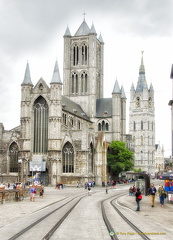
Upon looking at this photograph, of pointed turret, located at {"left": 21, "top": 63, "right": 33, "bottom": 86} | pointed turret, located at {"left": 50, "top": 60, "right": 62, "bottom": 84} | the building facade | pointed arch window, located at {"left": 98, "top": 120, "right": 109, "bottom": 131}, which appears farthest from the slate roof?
the building facade

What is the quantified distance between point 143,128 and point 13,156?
76.9 m

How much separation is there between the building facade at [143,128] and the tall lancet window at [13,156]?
239ft

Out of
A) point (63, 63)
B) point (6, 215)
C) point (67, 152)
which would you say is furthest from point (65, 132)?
point (6, 215)

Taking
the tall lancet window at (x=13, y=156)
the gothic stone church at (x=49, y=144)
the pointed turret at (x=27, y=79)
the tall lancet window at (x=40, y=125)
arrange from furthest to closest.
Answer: the pointed turret at (x=27, y=79) → the tall lancet window at (x=13, y=156) → the tall lancet window at (x=40, y=125) → the gothic stone church at (x=49, y=144)

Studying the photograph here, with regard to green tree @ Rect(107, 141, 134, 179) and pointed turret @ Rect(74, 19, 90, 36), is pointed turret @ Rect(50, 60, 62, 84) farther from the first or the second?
pointed turret @ Rect(74, 19, 90, 36)

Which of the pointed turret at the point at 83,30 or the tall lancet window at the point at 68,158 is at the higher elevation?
the pointed turret at the point at 83,30

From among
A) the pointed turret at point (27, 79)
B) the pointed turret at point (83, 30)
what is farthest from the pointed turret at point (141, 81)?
the pointed turret at point (27, 79)

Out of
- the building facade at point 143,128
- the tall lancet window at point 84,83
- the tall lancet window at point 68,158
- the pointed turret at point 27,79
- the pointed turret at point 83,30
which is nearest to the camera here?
the tall lancet window at point 68,158

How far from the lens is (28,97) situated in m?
71.7

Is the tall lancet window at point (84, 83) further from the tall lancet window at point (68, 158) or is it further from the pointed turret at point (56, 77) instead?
the tall lancet window at point (68, 158)

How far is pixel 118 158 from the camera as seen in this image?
86.1m

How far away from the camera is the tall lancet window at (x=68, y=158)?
69.1m

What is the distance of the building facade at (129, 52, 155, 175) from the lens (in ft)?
463

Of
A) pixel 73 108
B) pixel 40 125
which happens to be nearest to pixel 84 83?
pixel 73 108
